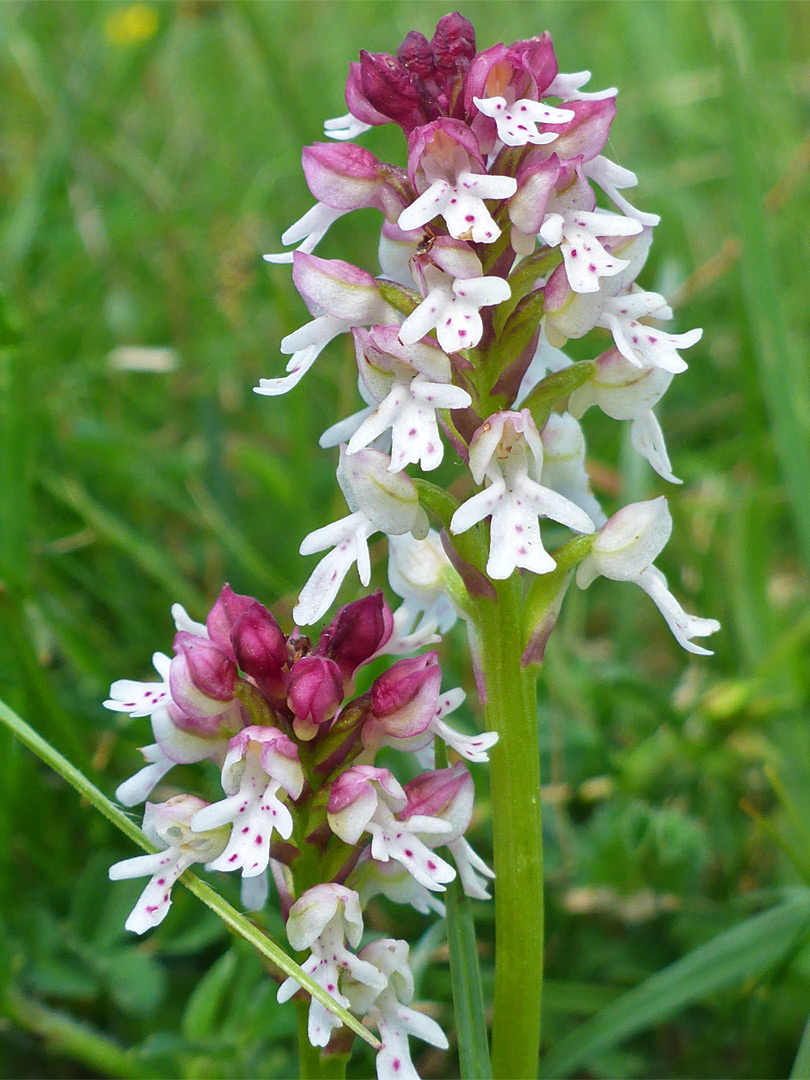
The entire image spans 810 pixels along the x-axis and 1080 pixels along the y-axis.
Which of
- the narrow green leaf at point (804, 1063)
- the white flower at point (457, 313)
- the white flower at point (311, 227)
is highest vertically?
the white flower at point (311, 227)

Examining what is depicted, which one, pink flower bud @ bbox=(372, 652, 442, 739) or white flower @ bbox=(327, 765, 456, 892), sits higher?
pink flower bud @ bbox=(372, 652, 442, 739)

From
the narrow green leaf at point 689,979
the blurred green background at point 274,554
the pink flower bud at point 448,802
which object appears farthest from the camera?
the blurred green background at point 274,554

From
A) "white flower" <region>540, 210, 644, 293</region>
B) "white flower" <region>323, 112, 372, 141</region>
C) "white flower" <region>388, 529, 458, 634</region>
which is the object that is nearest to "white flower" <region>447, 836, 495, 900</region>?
"white flower" <region>388, 529, 458, 634</region>

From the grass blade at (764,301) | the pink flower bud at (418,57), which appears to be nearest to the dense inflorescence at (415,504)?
the pink flower bud at (418,57)

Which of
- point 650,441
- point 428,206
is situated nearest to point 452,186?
point 428,206

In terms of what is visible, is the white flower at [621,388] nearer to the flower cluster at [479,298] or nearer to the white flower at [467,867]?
the flower cluster at [479,298]

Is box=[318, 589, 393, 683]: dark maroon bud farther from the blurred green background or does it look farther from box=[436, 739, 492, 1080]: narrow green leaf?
the blurred green background
